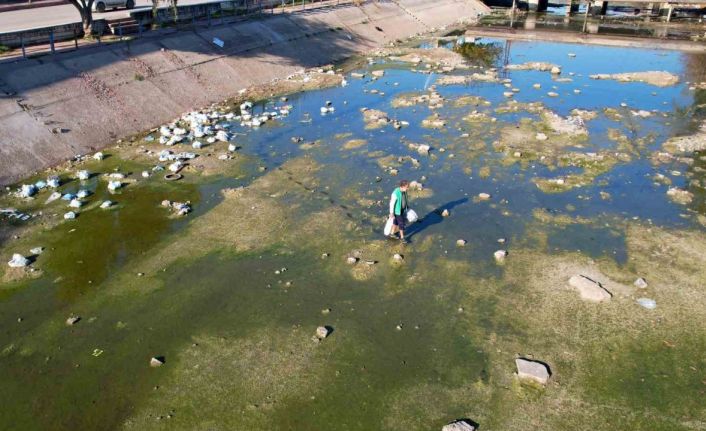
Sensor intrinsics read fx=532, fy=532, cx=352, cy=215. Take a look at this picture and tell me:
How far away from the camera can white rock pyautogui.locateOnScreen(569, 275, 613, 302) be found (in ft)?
33.4

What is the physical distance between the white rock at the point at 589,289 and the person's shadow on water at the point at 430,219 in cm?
358

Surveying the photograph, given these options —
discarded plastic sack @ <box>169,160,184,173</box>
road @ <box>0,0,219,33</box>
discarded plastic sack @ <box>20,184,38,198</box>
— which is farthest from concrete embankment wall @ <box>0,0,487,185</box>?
road @ <box>0,0,219,33</box>

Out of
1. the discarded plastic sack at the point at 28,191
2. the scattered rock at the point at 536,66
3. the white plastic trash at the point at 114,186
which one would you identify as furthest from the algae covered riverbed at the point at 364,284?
the scattered rock at the point at 536,66

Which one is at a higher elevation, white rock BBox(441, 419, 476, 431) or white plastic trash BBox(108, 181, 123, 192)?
white plastic trash BBox(108, 181, 123, 192)

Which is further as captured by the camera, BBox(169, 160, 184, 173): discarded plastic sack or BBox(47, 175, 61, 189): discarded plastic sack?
BBox(169, 160, 184, 173): discarded plastic sack

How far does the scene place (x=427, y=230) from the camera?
41.9ft

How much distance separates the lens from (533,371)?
842cm

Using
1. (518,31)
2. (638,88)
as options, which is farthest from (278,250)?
(518,31)

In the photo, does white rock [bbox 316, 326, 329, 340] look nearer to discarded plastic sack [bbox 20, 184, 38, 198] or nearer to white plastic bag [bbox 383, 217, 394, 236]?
white plastic bag [bbox 383, 217, 394, 236]

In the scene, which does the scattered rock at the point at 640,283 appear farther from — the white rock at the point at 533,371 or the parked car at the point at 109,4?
the parked car at the point at 109,4

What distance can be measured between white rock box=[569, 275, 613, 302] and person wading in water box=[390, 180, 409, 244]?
12.1ft

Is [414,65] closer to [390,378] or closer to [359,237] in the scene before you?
[359,237]

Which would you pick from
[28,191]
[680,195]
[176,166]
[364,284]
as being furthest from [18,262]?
[680,195]

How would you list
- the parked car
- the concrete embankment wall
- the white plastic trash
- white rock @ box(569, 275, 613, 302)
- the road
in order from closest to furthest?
white rock @ box(569, 275, 613, 302) → the white plastic trash → the concrete embankment wall → the road → the parked car
